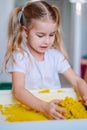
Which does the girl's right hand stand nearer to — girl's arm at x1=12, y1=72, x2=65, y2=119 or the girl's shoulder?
girl's arm at x1=12, y1=72, x2=65, y2=119

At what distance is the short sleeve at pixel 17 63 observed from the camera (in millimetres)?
568

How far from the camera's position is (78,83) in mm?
619

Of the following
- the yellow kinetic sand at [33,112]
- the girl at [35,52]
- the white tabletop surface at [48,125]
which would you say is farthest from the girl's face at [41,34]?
the white tabletop surface at [48,125]

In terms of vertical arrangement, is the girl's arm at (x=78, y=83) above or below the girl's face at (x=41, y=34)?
below

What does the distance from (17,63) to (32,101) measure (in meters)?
0.11

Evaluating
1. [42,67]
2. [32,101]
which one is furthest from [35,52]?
[32,101]

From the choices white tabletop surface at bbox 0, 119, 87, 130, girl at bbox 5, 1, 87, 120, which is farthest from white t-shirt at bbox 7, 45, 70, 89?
white tabletop surface at bbox 0, 119, 87, 130

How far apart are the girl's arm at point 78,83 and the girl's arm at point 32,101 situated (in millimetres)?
91

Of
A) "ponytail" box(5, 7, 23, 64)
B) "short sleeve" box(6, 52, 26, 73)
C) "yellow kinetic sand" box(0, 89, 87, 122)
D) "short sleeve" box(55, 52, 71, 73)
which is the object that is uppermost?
"ponytail" box(5, 7, 23, 64)

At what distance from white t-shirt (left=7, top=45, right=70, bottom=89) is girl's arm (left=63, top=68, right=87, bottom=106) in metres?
0.02

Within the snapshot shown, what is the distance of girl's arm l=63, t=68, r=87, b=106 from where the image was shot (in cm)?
57

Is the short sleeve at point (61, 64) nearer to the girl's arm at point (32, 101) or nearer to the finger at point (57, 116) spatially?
the girl's arm at point (32, 101)

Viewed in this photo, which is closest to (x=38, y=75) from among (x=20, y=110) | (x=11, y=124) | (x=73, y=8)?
(x=20, y=110)

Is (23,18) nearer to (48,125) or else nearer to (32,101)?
(32,101)
